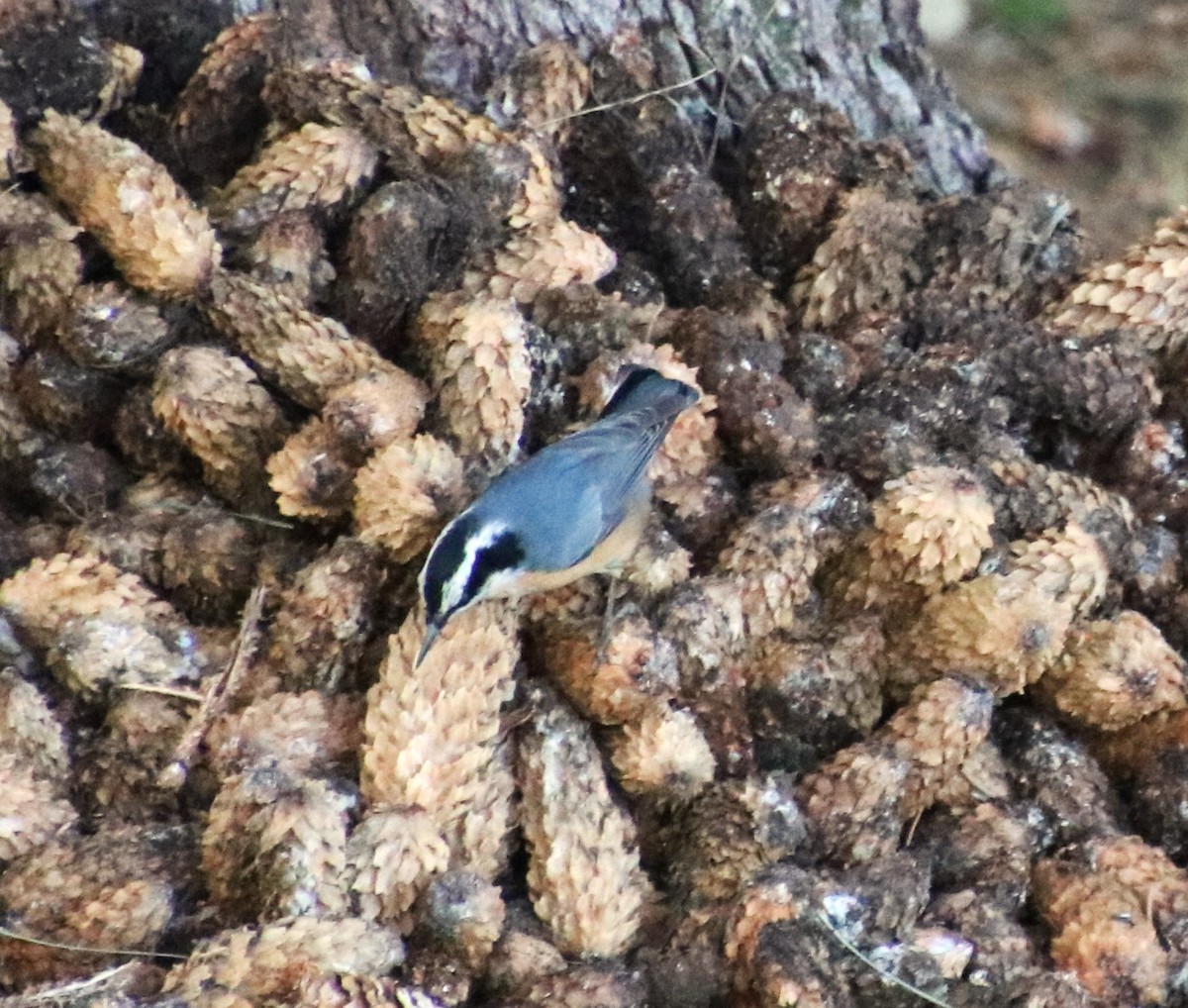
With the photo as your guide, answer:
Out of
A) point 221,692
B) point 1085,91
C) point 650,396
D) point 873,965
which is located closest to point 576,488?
point 650,396

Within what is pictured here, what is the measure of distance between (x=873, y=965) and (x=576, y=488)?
0.67m

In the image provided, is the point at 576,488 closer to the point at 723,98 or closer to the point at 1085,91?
the point at 723,98

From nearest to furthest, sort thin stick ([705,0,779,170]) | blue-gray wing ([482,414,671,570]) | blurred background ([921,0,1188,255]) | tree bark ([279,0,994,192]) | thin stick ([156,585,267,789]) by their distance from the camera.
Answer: thin stick ([156,585,267,789])
blue-gray wing ([482,414,671,570])
tree bark ([279,0,994,192])
thin stick ([705,0,779,170])
blurred background ([921,0,1188,255])

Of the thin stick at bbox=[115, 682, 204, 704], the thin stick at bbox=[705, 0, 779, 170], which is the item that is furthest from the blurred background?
the thin stick at bbox=[115, 682, 204, 704]

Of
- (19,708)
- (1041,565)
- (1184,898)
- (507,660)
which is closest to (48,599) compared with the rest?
(19,708)

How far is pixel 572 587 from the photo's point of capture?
1.76 metres

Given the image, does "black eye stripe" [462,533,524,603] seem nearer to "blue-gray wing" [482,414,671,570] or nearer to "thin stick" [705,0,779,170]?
"blue-gray wing" [482,414,671,570]

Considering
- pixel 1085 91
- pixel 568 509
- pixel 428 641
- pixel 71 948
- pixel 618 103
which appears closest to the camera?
pixel 71 948

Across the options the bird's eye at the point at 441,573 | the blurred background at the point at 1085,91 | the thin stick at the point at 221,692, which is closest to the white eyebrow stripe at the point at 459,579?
the bird's eye at the point at 441,573

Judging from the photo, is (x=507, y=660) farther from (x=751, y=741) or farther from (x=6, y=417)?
(x=6, y=417)

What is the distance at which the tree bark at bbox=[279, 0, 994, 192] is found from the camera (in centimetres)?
213

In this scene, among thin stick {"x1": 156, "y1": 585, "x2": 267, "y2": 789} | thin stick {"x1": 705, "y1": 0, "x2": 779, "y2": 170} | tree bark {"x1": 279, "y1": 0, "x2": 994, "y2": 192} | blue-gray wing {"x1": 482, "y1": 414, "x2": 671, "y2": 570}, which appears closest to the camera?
thin stick {"x1": 156, "y1": 585, "x2": 267, "y2": 789}

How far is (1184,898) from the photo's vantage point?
153 cm

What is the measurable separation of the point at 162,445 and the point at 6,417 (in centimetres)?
20
